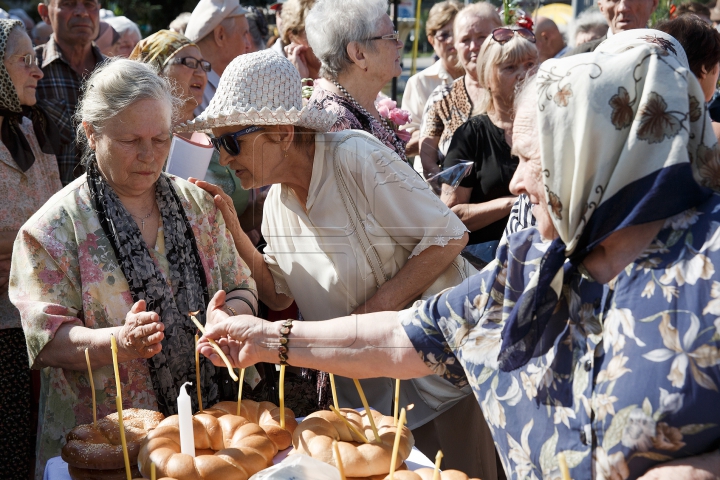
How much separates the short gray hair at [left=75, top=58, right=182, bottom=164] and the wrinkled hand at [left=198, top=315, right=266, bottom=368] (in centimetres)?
77

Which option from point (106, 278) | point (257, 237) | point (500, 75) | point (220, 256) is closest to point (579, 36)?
point (500, 75)

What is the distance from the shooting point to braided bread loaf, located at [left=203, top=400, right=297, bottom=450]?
1828 mm

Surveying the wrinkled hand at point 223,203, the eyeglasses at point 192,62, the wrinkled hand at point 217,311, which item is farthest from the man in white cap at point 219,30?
the wrinkled hand at point 217,311

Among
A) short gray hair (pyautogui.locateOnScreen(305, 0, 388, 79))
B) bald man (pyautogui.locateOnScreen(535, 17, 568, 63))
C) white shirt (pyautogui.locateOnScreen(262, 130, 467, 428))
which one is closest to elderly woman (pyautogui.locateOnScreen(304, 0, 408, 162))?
short gray hair (pyautogui.locateOnScreen(305, 0, 388, 79))

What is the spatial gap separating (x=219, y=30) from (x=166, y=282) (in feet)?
7.75

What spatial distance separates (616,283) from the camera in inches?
50.8

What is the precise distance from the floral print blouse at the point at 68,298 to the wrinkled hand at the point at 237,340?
40 cm

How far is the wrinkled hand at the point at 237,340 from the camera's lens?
1.79 meters

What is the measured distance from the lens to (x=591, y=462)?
4.19 ft

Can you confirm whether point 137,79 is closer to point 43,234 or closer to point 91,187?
point 91,187

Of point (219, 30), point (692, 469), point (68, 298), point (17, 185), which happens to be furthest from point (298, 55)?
point (692, 469)

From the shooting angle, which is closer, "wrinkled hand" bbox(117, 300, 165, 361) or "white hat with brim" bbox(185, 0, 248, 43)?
"wrinkled hand" bbox(117, 300, 165, 361)

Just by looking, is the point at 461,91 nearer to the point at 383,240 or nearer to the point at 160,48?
the point at 160,48

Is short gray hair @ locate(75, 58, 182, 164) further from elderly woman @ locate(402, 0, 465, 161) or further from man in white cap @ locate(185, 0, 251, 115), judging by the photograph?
elderly woman @ locate(402, 0, 465, 161)
